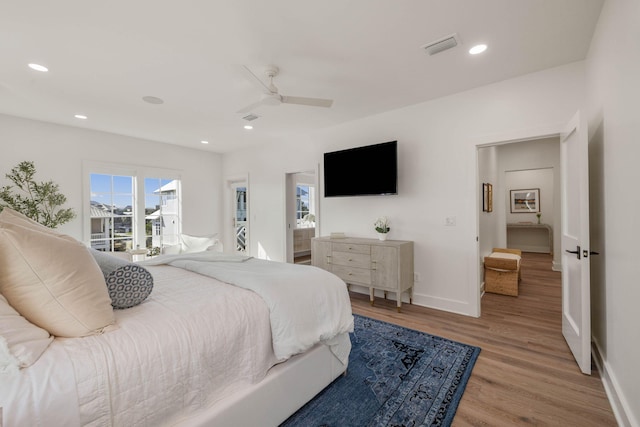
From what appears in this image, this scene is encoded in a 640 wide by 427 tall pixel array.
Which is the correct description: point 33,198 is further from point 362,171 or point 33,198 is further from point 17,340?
point 362,171

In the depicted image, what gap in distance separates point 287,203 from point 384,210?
1973mm

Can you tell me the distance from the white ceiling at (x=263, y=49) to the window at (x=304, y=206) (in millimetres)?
4167

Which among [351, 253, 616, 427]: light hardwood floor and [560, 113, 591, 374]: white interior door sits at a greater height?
[560, 113, 591, 374]: white interior door

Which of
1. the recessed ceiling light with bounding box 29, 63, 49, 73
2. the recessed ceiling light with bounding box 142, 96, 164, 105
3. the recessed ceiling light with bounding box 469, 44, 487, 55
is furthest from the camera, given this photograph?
the recessed ceiling light with bounding box 142, 96, 164, 105

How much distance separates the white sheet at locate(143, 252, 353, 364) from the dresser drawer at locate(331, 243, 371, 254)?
1.52m

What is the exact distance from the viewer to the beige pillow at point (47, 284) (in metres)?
1.04

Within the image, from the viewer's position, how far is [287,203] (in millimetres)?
5125

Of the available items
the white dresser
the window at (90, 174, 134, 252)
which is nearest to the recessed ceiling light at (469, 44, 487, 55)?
the white dresser

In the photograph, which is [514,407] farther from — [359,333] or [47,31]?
[47,31]

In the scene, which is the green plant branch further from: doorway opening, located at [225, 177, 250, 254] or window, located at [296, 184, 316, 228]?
window, located at [296, 184, 316, 228]

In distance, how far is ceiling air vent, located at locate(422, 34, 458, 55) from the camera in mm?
2176

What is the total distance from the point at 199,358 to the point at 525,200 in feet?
28.5

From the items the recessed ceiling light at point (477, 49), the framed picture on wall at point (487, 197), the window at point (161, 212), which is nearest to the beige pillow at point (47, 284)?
the recessed ceiling light at point (477, 49)

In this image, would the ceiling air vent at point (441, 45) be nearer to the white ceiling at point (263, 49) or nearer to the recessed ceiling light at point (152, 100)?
the white ceiling at point (263, 49)
